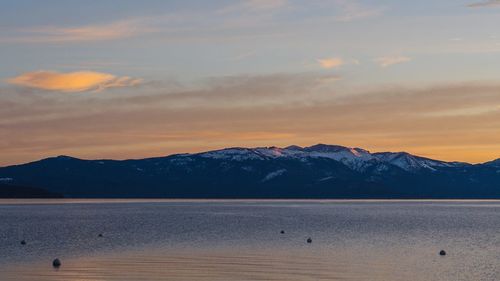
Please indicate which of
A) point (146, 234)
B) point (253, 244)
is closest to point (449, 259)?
point (253, 244)

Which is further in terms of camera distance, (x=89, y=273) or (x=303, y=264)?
(x=303, y=264)

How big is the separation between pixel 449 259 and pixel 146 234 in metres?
43.4

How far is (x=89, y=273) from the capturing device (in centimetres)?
5709

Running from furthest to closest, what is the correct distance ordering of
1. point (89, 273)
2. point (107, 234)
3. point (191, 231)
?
point (191, 231)
point (107, 234)
point (89, 273)

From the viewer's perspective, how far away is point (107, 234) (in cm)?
10031

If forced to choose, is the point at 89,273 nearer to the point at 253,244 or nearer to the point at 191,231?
the point at 253,244

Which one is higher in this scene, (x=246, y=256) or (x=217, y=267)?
(x=246, y=256)

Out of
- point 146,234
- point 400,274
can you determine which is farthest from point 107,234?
point 400,274

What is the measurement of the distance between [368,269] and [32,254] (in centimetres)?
2975

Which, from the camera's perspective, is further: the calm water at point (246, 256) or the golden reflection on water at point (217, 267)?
the calm water at point (246, 256)

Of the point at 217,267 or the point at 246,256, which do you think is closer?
the point at 217,267

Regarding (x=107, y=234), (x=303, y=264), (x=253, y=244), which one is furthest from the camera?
(x=107, y=234)

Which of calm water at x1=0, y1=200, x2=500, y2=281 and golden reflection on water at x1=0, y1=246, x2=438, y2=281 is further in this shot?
calm water at x1=0, y1=200, x2=500, y2=281

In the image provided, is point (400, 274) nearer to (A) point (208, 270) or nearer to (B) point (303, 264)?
(B) point (303, 264)
